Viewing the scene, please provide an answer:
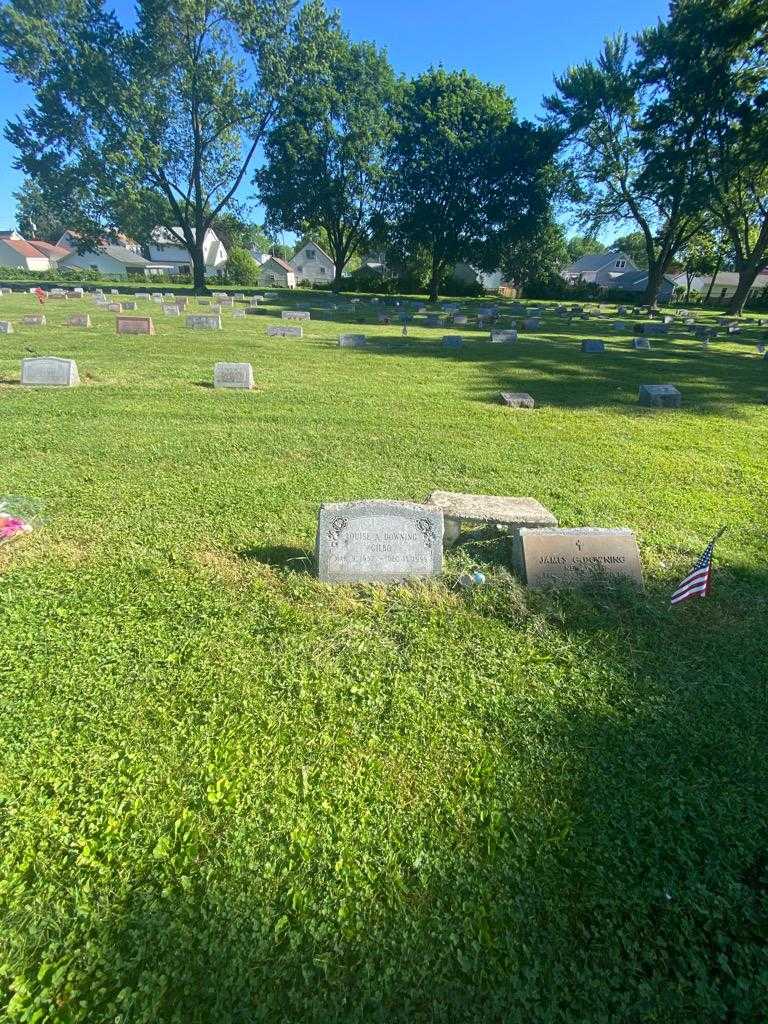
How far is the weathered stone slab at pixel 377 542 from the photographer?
3.73 m

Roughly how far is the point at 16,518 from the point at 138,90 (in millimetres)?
39214

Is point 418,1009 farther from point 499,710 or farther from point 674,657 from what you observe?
point 674,657

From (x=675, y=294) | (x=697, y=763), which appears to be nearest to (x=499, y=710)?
(x=697, y=763)

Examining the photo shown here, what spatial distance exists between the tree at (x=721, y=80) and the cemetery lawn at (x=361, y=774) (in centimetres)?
3182

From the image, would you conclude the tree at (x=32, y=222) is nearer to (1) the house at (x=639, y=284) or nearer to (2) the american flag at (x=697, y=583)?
→ (1) the house at (x=639, y=284)

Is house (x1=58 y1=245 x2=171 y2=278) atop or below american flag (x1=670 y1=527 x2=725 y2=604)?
atop

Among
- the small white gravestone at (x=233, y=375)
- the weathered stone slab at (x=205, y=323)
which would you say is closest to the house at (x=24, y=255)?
the weathered stone slab at (x=205, y=323)

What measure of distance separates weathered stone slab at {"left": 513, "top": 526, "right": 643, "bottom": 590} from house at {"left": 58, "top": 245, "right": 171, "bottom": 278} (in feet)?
245

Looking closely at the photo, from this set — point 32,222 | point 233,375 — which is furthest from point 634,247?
point 32,222

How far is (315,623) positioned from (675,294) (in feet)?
239

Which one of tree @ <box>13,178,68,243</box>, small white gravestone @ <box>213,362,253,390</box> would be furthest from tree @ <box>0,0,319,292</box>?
tree @ <box>13,178,68,243</box>

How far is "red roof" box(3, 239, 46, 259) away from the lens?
67688 mm

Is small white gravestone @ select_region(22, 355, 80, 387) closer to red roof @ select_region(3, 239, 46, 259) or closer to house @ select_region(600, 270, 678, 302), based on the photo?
house @ select_region(600, 270, 678, 302)

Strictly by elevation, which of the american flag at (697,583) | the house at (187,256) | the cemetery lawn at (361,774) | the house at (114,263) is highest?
the house at (187,256)
